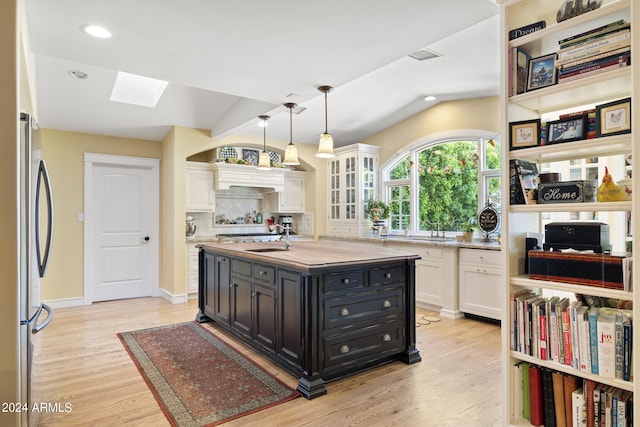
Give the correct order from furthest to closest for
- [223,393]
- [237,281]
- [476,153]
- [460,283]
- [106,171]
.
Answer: [106,171] → [476,153] → [460,283] → [237,281] → [223,393]

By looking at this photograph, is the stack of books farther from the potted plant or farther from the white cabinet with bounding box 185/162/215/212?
the white cabinet with bounding box 185/162/215/212

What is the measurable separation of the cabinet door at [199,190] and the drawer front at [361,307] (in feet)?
11.7

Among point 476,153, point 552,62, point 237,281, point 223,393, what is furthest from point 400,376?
point 476,153

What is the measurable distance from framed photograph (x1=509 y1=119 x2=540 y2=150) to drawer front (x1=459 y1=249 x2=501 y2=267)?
238 cm

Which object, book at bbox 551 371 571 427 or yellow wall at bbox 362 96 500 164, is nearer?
book at bbox 551 371 571 427

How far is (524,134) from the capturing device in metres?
1.92

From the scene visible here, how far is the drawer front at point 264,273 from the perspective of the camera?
9.77 feet

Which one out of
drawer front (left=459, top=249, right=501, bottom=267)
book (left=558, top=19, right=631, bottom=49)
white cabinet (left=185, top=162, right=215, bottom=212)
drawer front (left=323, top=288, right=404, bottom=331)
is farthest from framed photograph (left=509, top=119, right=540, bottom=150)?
white cabinet (left=185, top=162, right=215, bottom=212)

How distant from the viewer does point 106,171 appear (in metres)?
5.44

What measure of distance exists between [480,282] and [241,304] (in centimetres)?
263

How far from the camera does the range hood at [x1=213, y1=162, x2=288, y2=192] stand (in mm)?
5688

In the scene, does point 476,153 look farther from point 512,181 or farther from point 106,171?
point 106,171

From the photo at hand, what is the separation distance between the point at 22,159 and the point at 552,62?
253cm

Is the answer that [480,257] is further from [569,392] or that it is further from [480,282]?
[569,392]
